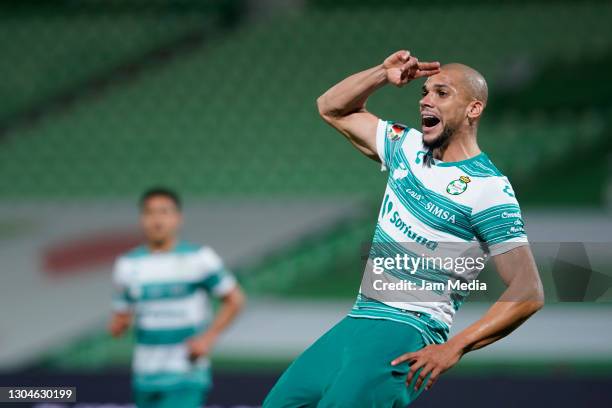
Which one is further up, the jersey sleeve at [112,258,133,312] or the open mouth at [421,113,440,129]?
the jersey sleeve at [112,258,133,312]

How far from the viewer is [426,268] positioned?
352 centimetres

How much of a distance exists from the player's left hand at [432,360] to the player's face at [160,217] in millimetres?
2476

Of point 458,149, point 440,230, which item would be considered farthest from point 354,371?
point 458,149

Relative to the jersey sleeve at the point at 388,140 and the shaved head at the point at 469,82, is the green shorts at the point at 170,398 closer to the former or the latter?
the jersey sleeve at the point at 388,140

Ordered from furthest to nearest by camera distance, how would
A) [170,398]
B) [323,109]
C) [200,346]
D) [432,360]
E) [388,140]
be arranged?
[170,398]
[200,346]
[323,109]
[388,140]
[432,360]

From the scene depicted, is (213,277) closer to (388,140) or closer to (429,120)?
(388,140)

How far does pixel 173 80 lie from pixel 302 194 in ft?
9.28

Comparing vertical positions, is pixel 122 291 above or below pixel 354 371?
above

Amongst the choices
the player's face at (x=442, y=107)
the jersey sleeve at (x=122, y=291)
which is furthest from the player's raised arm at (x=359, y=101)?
the jersey sleeve at (x=122, y=291)

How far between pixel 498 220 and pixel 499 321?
14.3 inches

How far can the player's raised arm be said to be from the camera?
147 inches

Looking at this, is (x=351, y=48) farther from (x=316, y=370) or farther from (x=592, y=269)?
(x=316, y=370)

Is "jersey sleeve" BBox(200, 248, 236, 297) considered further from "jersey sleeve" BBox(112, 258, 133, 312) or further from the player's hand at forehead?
the player's hand at forehead

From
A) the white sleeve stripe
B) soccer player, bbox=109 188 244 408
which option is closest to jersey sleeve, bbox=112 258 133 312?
soccer player, bbox=109 188 244 408
